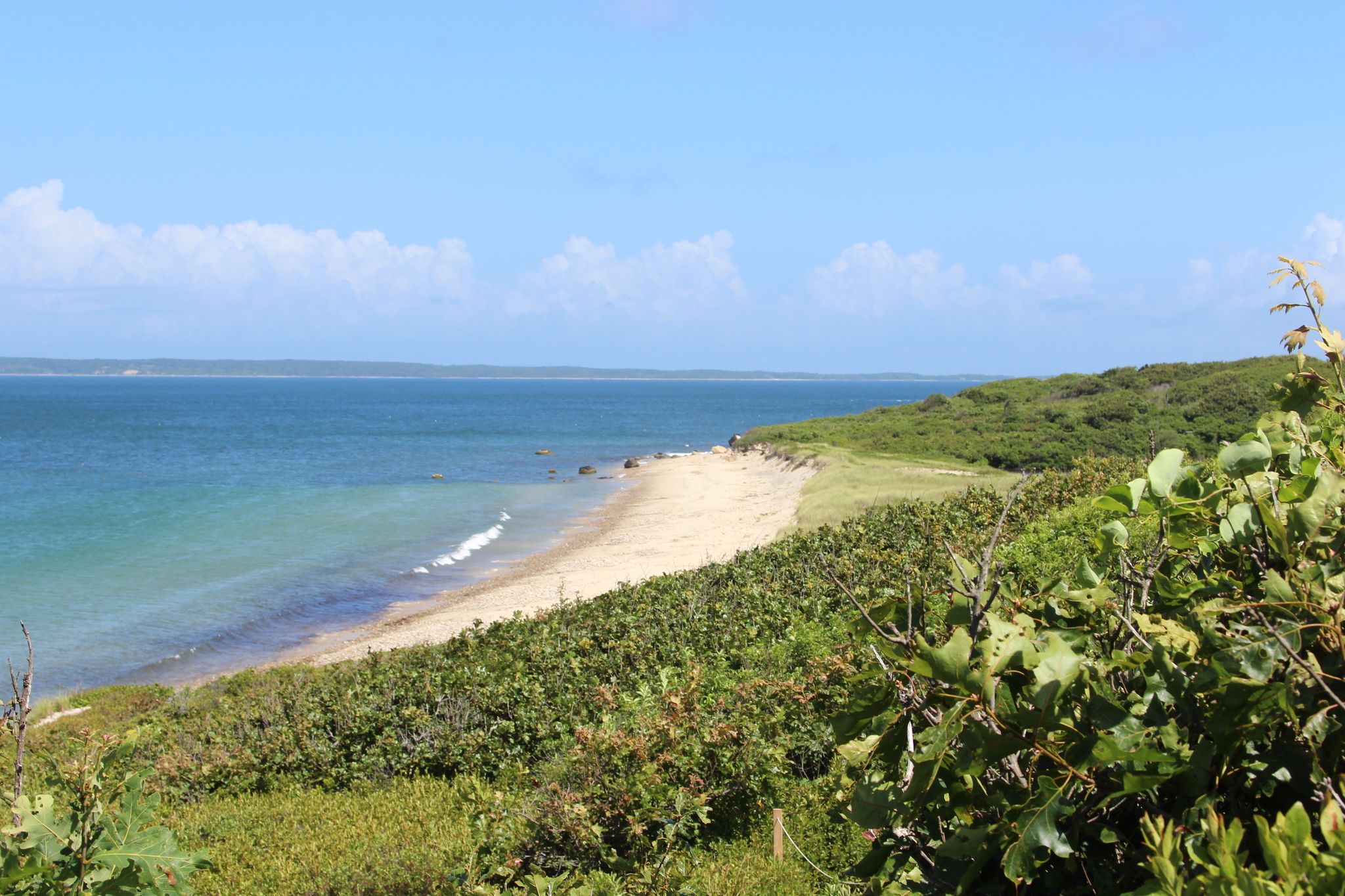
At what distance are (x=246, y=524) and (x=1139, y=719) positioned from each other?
43.2 metres

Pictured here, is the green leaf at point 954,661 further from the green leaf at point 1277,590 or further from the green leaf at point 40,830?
the green leaf at point 40,830

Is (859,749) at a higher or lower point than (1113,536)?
lower

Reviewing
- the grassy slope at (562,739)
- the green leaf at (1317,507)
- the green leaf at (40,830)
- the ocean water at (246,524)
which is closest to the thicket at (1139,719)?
the green leaf at (1317,507)

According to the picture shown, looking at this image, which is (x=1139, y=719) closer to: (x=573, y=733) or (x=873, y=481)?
(x=573, y=733)

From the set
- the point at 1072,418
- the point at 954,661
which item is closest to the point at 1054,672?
the point at 954,661

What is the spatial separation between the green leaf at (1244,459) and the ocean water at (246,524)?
22.4 m

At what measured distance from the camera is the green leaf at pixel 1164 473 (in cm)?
208

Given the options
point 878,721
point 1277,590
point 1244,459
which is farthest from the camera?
point 1244,459

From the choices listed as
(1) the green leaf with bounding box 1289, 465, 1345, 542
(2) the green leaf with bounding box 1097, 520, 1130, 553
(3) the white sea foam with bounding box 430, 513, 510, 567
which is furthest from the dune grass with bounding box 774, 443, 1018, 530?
(1) the green leaf with bounding box 1289, 465, 1345, 542

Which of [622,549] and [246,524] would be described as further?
[246,524]

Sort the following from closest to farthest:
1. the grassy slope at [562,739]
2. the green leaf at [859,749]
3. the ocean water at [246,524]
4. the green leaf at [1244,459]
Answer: the green leaf at [859,749]
the green leaf at [1244,459]
the grassy slope at [562,739]
the ocean water at [246,524]

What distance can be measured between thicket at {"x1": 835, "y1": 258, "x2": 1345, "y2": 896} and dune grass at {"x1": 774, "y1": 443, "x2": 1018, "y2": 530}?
63.0 feet

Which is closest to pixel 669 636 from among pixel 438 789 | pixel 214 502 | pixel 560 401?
pixel 438 789

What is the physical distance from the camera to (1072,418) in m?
43.7
